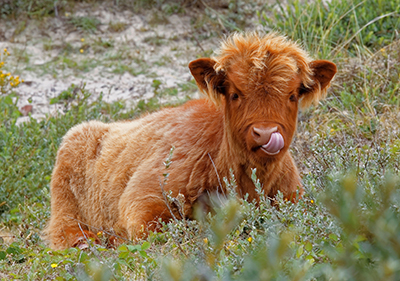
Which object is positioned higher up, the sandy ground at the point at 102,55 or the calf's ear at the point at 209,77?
the calf's ear at the point at 209,77

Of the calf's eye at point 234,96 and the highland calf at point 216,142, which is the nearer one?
the highland calf at point 216,142

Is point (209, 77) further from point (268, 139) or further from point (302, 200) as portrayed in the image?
point (302, 200)

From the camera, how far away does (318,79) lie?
14.9 feet


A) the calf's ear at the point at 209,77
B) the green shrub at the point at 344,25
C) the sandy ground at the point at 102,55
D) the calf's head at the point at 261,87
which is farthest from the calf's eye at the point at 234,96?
the sandy ground at the point at 102,55

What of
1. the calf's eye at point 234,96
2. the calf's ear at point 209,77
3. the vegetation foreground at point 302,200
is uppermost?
the calf's ear at point 209,77

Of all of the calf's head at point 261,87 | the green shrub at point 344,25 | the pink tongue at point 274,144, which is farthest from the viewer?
the green shrub at point 344,25

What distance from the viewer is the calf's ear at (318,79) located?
14.7 ft

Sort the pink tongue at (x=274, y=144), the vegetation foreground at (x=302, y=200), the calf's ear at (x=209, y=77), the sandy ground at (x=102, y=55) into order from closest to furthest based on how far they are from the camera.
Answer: the vegetation foreground at (x=302, y=200)
the pink tongue at (x=274, y=144)
the calf's ear at (x=209, y=77)
the sandy ground at (x=102, y=55)

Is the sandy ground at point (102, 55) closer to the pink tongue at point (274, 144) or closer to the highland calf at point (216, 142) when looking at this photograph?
the highland calf at point (216, 142)

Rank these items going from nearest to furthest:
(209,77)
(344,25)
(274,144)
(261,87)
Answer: (274,144) < (261,87) < (209,77) < (344,25)

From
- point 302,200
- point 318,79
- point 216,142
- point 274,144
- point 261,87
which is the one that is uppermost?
point 261,87

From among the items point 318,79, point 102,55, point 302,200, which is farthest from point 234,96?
point 102,55

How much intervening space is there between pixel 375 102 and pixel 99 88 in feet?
15.8

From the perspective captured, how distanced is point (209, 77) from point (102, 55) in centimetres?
608
